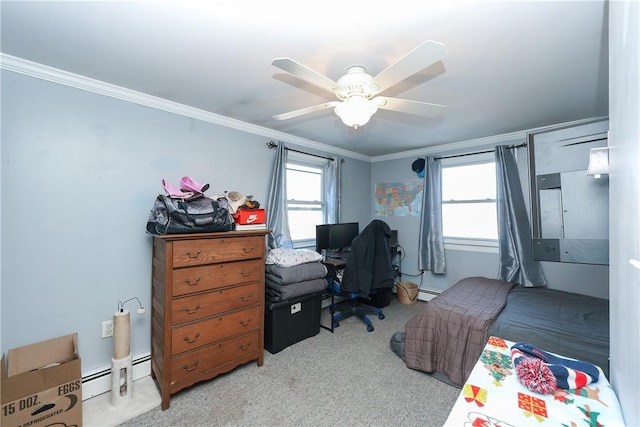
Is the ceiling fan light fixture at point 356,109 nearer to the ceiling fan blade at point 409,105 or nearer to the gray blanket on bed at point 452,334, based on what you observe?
the ceiling fan blade at point 409,105

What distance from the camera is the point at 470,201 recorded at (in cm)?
361

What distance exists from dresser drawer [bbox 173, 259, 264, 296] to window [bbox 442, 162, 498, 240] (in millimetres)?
2776

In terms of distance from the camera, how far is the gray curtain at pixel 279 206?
303 centimetres

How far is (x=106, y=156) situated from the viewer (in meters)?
2.04

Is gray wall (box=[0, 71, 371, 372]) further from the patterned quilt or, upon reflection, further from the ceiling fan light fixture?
the patterned quilt

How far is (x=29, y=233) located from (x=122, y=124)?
96 centimetres

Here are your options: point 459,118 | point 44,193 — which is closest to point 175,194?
point 44,193

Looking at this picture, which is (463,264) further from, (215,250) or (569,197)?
(215,250)

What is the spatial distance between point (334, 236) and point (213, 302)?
6.20 feet

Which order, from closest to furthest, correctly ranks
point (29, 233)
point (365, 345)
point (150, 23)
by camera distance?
1. point (150, 23)
2. point (29, 233)
3. point (365, 345)

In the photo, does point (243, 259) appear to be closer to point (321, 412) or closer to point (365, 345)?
point (321, 412)

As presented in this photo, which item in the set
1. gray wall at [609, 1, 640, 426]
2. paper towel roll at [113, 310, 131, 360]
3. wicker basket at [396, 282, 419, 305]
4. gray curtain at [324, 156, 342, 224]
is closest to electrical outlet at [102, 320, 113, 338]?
paper towel roll at [113, 310, 131, 360]

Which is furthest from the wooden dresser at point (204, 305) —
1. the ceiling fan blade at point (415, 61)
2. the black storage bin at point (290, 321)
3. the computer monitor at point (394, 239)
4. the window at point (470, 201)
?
the window at point (470, 201)

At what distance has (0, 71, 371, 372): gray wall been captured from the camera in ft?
5.63
